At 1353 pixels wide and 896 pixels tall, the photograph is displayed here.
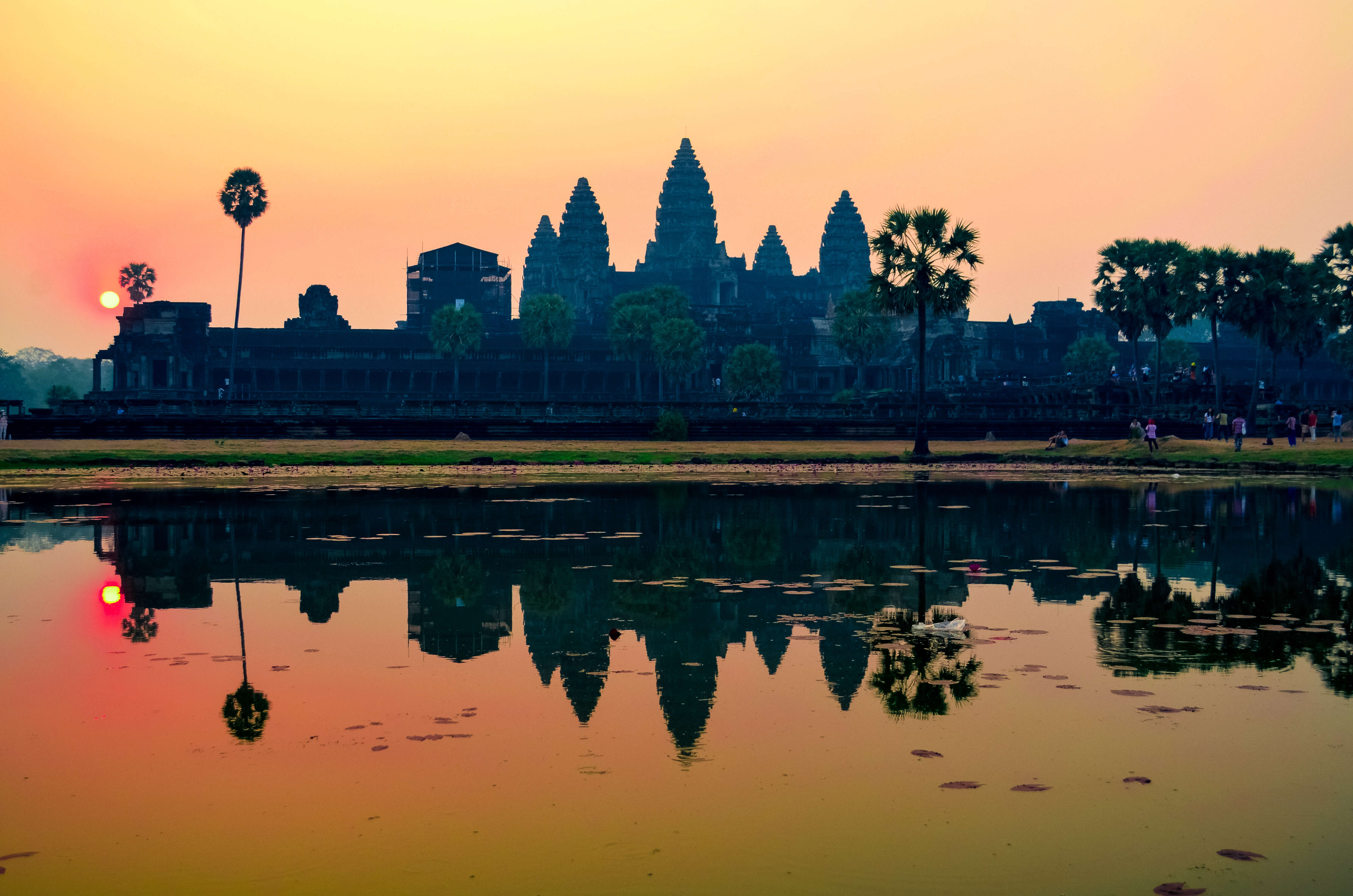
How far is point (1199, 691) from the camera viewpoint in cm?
821

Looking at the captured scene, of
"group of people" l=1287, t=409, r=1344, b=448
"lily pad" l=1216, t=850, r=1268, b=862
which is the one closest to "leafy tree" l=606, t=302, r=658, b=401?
"group of people" l=1287, t=409, r=1344, b=448

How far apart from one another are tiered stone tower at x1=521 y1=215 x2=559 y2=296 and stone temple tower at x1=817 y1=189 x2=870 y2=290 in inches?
1384

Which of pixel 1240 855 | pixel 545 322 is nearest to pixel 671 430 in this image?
pixel 1240 855

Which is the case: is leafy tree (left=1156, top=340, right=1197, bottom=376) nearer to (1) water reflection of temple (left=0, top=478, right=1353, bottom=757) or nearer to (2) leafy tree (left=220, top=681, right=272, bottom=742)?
(1) water reflection of temple (left=0, top=478, right=1353, bottom=757)

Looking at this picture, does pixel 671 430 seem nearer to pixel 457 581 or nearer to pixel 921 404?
pixel 921 404

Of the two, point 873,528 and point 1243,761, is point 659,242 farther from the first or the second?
point 1243,761

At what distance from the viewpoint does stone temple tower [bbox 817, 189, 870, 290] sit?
167375 millimetres

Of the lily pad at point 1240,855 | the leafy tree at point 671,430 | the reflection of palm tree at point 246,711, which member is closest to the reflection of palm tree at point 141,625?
the reflection of palm tree at point 246,711

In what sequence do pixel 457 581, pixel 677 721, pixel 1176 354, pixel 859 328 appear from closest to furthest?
pixel 677 721
pixel 457 581
pixel 859 328
pixel 1176 354

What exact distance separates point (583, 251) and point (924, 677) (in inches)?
5920

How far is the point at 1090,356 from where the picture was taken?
116 metres

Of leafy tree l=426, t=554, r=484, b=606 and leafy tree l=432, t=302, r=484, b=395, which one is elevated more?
leafy tree l=432, t=302, r=484, b=395

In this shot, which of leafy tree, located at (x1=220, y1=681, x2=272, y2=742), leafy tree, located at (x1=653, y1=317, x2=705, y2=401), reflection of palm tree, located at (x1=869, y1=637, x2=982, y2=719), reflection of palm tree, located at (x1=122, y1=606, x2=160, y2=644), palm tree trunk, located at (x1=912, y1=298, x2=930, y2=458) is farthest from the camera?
leafy tree, located at (x1=653, y1=317, x2=705, y2=401)

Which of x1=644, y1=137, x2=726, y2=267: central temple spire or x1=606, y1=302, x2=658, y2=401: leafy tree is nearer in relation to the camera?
x1=606, y1=302, x2=658, y2=401: leafy tree
